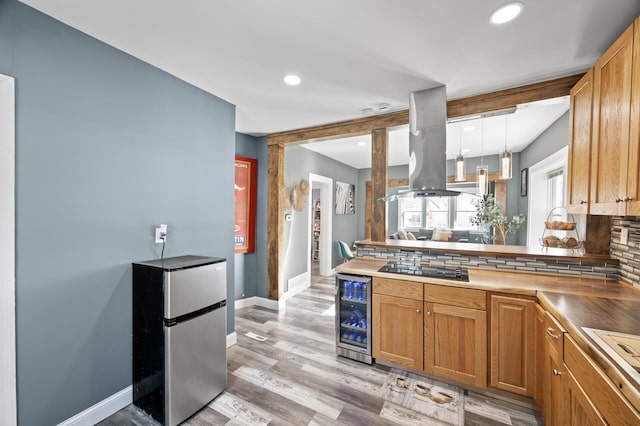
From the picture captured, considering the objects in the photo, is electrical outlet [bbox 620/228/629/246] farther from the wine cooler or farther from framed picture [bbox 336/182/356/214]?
framed picture [bbox 336/182/356/214]

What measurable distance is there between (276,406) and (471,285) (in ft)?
5.61

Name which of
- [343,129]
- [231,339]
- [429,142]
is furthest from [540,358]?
[343,129]

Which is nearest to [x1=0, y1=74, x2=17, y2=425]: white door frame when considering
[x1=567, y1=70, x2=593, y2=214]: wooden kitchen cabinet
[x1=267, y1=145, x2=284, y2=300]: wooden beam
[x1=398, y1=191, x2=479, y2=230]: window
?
[x1=267, y1=145, x2=284, y2=300]: wooden beam

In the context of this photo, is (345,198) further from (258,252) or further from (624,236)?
(624,236)

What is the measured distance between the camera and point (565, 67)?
2.07 meters

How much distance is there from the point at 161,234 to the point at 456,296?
241 centimetres

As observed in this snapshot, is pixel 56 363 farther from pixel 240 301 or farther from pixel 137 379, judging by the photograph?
pixel 240 301

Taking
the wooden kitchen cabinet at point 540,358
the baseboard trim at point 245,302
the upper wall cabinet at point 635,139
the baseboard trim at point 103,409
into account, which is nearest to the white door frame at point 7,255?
the baseboard trim at point 103,409

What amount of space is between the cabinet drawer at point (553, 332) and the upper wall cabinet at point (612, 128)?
0.69m

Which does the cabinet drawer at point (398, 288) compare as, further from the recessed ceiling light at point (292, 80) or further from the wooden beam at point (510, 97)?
the recessed ceiling light at point (292, 80)

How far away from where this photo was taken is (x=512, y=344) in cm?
189

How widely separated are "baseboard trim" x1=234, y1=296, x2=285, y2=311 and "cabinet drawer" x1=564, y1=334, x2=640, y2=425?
318 centimetres

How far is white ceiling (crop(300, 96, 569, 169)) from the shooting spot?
11.3ft

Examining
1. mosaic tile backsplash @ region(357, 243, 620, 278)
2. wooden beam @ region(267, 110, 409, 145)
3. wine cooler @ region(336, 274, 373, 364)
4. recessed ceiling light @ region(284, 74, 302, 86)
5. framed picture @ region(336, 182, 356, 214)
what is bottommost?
wine cooler @ region(336, 274, 373, 364)
